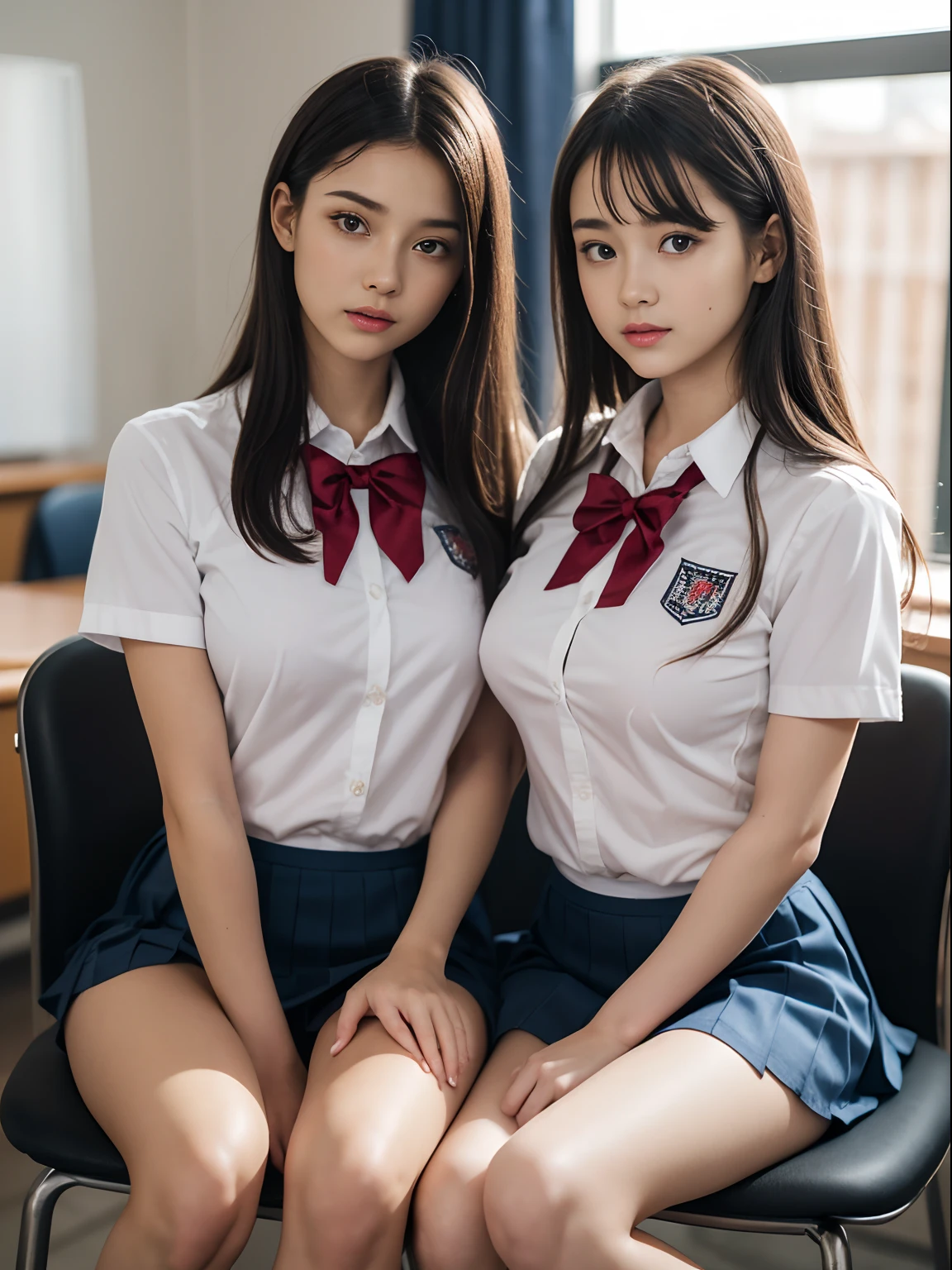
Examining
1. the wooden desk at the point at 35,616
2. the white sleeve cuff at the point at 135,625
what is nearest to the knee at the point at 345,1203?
the white sleeve cuff at the point at 135,625

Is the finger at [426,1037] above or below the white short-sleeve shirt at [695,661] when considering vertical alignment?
below

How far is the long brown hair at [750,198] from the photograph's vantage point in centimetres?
121

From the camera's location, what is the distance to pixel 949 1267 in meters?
1.47

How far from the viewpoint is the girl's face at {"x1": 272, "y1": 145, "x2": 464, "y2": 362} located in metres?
1.29

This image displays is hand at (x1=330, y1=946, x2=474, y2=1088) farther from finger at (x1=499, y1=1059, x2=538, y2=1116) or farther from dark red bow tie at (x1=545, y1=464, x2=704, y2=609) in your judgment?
dark red bow tie at (x1=545, y1=464, x2=704, y2=609)

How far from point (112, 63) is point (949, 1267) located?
135 inches

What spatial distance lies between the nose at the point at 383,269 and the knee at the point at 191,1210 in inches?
34.1

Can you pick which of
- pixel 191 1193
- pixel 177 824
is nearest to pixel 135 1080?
pixel 191 1193

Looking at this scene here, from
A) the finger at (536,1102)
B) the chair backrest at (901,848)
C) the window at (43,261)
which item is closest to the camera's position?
the finger at (536,1102)

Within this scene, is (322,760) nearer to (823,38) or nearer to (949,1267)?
(949,1267)

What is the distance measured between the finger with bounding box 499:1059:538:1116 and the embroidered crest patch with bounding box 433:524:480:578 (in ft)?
1.85

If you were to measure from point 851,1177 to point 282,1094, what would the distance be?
55 centimetres

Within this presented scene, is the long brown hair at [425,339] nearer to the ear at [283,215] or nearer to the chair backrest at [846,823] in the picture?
the ear at [283,215]

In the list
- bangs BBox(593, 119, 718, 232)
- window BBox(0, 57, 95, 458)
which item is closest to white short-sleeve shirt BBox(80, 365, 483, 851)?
bangs BBox(593, 119, 718, 232)
